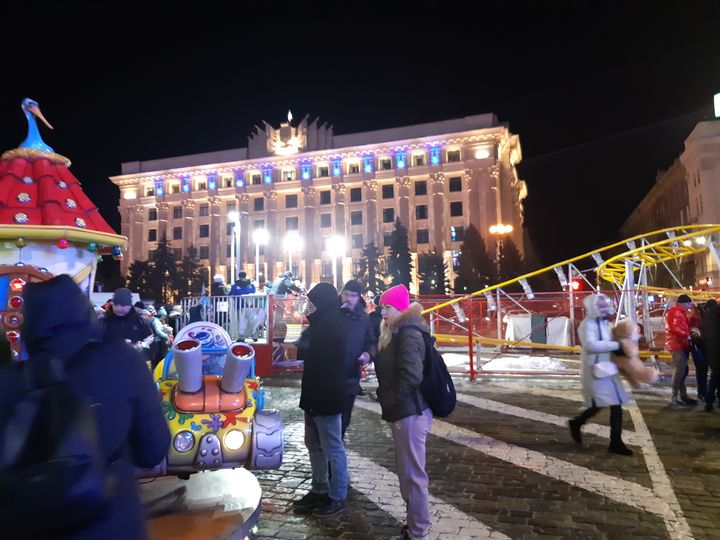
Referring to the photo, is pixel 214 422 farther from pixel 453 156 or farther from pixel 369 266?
pixel 453 156

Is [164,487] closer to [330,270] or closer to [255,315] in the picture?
[255,315]

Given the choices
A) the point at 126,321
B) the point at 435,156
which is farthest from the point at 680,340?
the point at 435,156

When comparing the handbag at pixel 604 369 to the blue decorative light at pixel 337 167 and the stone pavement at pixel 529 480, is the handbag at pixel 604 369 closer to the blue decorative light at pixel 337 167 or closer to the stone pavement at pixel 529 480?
the stone pavement at pixel 529 480

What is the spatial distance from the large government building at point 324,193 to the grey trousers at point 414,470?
192 ft

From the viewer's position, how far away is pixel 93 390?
69.0 inches

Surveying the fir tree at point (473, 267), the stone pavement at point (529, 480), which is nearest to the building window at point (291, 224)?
the fir tree at point (473, 267)

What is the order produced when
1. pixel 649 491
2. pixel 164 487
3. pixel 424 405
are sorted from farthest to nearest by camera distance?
pixel 649 491, pixel 164 487, pixel 424 405

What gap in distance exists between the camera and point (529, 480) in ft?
17.5

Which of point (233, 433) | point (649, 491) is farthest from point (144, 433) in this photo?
point (649, 491)

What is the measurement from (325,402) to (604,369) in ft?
12.2

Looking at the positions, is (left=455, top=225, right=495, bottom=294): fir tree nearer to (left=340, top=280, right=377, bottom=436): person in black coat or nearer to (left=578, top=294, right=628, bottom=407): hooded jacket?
(left=578, top=294, right=628, bottom=407): hooded jacket

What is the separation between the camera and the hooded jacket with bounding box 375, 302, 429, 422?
12.5 ft

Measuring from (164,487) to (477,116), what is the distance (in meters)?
65.9

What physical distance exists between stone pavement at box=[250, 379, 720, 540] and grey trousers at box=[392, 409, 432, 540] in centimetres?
45
